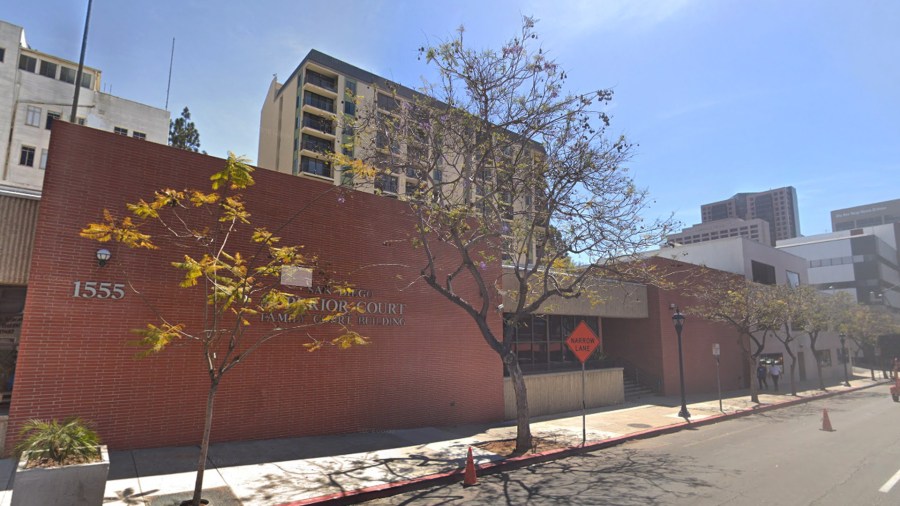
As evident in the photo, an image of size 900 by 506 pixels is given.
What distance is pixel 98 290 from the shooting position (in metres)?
10.1

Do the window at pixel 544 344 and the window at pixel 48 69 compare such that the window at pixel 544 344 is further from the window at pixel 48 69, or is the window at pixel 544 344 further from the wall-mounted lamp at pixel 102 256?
the window at pixel 48 69

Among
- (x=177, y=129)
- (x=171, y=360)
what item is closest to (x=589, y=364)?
(x=171, y=360)

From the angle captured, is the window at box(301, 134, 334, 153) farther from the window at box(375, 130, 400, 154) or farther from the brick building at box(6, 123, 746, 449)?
the brick building at box(6, 123, 746, 449)

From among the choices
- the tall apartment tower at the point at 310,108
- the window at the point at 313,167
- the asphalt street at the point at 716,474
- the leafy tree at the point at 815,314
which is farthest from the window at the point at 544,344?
the window at the point at 313,167

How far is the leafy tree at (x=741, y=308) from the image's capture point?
2444 centimetres

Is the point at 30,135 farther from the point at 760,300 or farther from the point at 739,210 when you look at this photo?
the point at 739,210

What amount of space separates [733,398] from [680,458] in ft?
54.7

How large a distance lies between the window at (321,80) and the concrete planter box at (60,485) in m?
55.9

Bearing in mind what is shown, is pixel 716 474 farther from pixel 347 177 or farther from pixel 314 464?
pixel 347 177

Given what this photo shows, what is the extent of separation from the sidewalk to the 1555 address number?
10.0ft

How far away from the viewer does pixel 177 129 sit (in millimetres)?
30234

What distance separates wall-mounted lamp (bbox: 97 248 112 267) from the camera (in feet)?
32.9

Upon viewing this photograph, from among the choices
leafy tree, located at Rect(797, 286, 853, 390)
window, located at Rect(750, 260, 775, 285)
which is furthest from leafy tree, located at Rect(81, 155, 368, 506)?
window, located at Rect(750, 260, 775, 285)

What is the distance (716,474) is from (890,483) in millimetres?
2858
